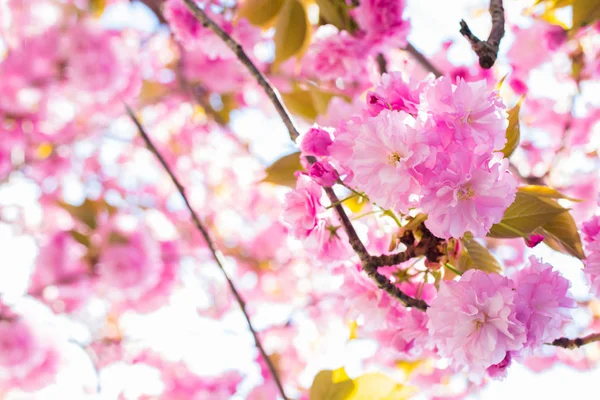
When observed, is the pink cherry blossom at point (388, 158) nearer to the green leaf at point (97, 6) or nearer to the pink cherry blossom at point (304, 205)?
the pink cherry blossom at point (304, 205)

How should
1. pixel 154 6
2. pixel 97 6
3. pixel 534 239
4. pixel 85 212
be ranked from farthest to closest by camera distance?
1. pixel 85 212
2. pixel 97 6
3. pixel 154 6
4. pixel 534 239

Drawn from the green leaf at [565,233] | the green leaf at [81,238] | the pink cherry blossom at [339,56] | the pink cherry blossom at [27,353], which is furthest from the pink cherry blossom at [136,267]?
the green leaf at [565,233]

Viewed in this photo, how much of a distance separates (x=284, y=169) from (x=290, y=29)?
486mm

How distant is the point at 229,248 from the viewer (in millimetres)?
3699

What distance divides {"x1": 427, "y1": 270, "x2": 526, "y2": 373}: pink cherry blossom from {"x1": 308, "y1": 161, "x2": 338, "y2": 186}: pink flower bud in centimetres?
21

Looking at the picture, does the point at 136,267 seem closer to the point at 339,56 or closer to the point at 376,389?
the point at 339,56

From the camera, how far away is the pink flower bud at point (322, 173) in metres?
0.69

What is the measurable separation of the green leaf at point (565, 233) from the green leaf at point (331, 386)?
1.44 feet

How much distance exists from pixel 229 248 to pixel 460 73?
243cm

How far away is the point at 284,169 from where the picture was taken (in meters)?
0.96

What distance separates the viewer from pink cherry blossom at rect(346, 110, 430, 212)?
611mm

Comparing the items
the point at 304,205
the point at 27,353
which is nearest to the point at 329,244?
the point at 304,205

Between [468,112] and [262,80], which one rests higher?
[468,112]

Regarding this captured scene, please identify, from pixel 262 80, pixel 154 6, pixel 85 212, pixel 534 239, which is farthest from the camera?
pixel 85 212
